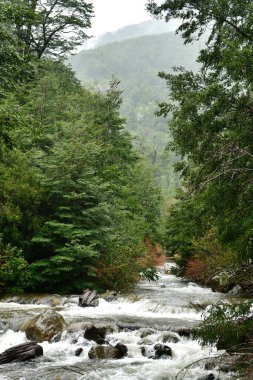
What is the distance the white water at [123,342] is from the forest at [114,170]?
158cm

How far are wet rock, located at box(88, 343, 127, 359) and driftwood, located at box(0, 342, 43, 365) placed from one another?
4.20ft

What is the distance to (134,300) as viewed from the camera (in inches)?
643

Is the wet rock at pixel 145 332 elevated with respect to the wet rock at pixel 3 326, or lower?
lower

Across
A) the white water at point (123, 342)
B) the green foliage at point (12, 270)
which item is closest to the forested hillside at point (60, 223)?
the green foliage at point (12, 270)

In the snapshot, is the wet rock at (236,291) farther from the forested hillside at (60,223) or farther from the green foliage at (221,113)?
the green foliage at (221,113)

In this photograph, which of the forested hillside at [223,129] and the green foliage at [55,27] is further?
the green foliage at [55,27]

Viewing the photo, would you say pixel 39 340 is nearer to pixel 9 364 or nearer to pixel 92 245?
pixel 9 364

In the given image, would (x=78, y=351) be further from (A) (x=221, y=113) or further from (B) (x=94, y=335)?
(A) (x=221, y=113)

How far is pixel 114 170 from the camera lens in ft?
79.8

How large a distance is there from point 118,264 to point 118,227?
2.23 meters

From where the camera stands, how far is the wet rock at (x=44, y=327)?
11133 millimetres

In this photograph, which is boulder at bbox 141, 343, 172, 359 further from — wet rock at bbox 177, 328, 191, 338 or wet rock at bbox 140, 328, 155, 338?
wet rock at bbox 177, 328, 191, 338

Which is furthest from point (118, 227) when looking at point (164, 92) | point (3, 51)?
point (164, 92)

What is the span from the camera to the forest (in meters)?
8.79
